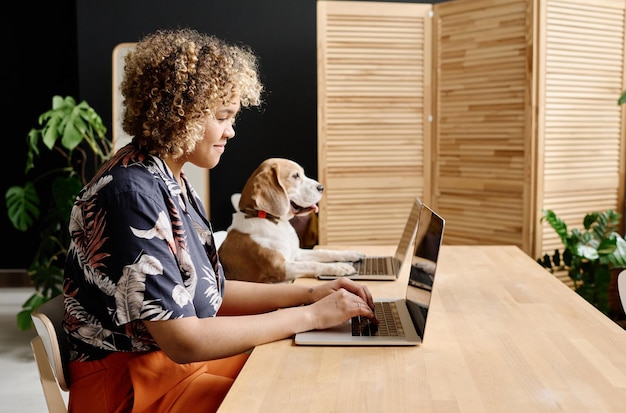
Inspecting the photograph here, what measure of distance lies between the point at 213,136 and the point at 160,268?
365mm

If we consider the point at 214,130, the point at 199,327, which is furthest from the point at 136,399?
the point at 214,130

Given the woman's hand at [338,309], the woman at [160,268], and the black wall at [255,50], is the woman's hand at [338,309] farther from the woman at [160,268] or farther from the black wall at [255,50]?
the black wall at [255,50]

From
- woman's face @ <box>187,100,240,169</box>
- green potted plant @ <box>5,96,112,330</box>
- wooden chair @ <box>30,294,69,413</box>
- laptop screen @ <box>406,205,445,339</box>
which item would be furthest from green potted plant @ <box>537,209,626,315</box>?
wooden chair @ <box>30,294,69,413</box>

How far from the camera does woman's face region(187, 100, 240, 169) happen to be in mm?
1462

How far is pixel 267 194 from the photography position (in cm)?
233

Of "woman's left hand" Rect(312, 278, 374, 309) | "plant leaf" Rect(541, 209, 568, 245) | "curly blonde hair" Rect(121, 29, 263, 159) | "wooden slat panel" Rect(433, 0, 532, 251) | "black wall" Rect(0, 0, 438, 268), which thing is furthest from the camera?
"black wall" Rect(0, 0, 438, 268)

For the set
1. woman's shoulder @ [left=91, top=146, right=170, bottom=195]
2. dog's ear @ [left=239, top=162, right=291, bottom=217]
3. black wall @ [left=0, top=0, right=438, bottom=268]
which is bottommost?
dog's ear @ [left=239, top=162, right=291, bottom=217]

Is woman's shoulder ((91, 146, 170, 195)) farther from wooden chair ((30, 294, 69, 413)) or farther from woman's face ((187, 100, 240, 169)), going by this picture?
wooden chair ((30, 294, 69, 413))

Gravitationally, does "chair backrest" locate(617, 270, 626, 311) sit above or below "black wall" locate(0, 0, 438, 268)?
below

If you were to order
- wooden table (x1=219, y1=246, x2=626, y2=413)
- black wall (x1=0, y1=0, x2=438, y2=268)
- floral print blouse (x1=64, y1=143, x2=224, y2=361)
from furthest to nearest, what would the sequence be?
black wall (x1=0, y1=0, x2=438, y2=268), floral print blouse (x1=64, y1=143, x2=224, y2=361), wooden table (x1=219, y1=246, x2=626, y2=413)

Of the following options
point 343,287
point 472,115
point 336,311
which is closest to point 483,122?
point 472,115

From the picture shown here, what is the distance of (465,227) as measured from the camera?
4.21 metres

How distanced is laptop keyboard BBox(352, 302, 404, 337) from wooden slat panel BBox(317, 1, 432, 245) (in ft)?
8.60

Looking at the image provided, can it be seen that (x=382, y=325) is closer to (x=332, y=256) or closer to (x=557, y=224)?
(x=332, y=256)
